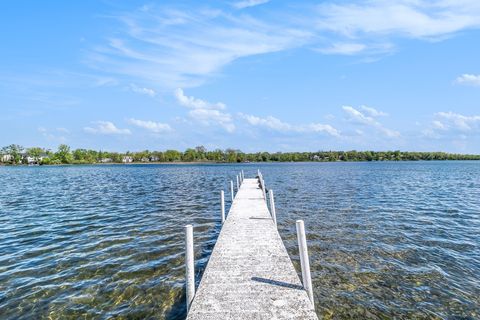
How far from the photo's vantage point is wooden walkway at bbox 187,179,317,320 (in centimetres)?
581

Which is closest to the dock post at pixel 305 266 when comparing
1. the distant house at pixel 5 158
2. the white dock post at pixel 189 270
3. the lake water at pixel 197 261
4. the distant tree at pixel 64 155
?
the lake water at pixel 197 261

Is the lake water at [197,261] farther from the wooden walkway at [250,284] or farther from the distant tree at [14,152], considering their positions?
the distant tree at [14,152]

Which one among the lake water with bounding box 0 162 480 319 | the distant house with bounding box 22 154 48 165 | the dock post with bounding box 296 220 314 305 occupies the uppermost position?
the distant house with bounding box 22 154 48 165

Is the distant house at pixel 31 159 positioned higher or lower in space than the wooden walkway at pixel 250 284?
higher

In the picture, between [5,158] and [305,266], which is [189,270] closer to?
[305,266]

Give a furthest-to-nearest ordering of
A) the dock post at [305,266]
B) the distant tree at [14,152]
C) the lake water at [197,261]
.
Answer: the distant tree at [14,152], the lake water at [197,261], the dock post at [305,266]

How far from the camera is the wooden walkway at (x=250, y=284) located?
581cm

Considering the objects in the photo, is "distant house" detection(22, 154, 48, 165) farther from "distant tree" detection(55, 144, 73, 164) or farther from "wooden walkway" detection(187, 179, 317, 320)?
"wooden walkway" detection(187, 179, 317, 320)

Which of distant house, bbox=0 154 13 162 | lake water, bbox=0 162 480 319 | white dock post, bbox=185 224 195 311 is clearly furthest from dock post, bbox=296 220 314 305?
distant house, bbox=0 154 13 162

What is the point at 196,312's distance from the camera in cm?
586

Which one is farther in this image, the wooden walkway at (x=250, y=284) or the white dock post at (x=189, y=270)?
the white dock post at (x=189, y=270)


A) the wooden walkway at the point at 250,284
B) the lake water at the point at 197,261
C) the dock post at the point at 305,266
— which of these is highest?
the dock post at the point at 305,266

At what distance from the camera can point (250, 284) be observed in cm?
697

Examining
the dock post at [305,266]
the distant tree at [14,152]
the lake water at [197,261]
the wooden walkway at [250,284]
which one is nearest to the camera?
the wooden walkway at [250,284]
